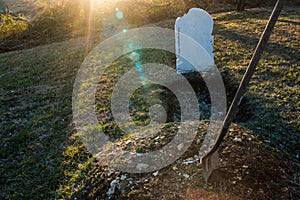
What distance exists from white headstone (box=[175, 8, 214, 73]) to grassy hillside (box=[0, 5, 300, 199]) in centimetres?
52

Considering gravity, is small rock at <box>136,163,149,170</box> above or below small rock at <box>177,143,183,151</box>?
below

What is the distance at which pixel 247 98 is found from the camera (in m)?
4.50

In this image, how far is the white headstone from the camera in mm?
5297

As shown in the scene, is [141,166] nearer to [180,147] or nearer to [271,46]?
[180,147]

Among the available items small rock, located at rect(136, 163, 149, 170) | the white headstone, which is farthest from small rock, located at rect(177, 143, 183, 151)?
the white headstone

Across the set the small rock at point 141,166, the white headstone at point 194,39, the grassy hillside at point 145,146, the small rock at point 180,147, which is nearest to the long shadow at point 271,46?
the grassy hillside at point 145,146

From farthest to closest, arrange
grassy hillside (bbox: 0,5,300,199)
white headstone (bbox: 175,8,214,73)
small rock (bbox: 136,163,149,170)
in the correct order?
1. white headstone (bbox: 175,8,214,73)
2. small rock (bbox: 136,163,149,170)
3. grassy hillside (bbox: 0,5,300,199)

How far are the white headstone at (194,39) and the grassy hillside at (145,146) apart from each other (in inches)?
20.3

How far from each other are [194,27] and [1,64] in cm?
538

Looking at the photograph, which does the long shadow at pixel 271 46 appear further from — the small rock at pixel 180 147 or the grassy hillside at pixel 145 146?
the small rock at pixel 180 147

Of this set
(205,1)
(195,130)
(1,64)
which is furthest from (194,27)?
(205,1)

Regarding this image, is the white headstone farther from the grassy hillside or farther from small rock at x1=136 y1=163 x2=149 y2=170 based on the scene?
small rock at x1=136 y1=163 x2=149 y2=170

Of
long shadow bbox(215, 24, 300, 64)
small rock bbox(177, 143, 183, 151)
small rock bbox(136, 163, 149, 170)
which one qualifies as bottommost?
long shadow bbox(215, 24, 300, 64)

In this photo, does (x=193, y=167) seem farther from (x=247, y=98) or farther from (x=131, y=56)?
(x=131, y=56)
